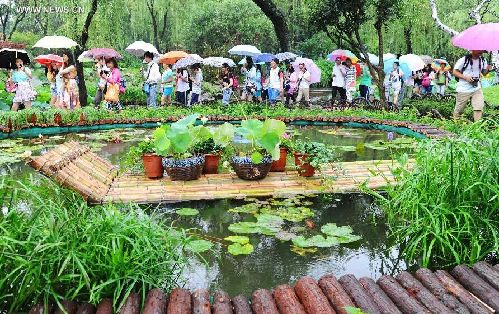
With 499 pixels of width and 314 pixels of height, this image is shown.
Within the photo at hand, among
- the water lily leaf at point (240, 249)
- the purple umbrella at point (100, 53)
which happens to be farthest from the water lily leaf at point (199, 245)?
the purple umbrella at point (100, 53)

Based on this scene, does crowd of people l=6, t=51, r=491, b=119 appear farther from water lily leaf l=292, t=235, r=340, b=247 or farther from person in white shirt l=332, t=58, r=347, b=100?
water lily leaf l=292, t=235, r=340, b=247

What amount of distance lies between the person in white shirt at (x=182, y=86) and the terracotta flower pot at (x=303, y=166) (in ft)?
30.0

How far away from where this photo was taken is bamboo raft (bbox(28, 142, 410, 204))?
19.2 ft

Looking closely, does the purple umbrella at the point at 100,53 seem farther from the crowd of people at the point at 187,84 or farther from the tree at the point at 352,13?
the tree at the point at 352,13

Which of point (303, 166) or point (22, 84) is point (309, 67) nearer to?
point (22, 84)

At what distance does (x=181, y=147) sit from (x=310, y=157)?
1.67 m

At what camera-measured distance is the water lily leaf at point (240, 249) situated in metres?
4.65

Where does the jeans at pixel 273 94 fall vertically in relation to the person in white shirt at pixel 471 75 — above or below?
below

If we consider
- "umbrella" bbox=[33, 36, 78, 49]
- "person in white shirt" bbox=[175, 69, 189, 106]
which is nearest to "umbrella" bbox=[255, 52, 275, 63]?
"person in white shirt" bbox=[175, 69, 189, 106]

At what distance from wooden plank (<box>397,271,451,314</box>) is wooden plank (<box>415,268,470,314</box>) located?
52mm

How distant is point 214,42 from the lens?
27812mm

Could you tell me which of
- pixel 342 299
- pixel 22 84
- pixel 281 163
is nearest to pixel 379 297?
pixel 342 299

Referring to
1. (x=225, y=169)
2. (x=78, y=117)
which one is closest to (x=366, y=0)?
(x=78, y=117)

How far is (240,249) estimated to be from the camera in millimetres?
4711
